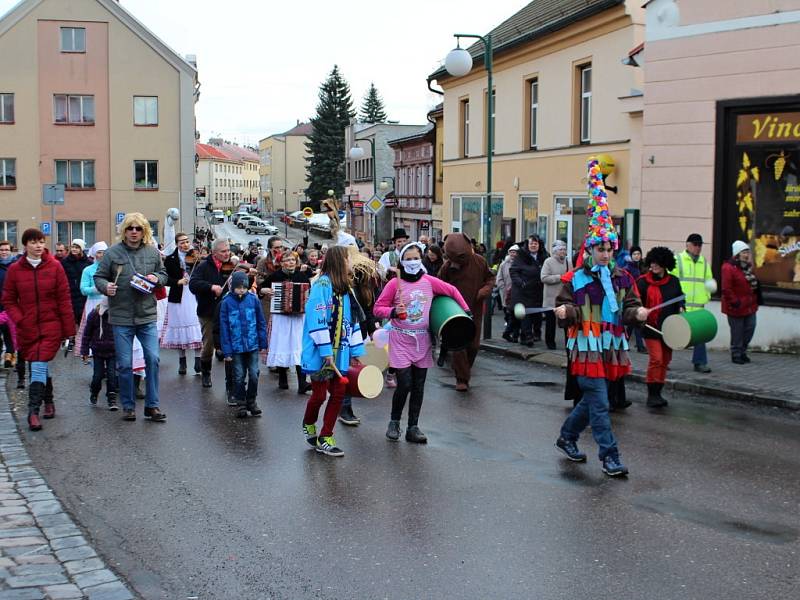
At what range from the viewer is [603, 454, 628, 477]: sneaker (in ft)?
24.7

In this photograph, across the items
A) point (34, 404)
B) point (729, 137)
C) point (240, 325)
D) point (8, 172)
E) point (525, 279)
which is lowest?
point (34, 404)

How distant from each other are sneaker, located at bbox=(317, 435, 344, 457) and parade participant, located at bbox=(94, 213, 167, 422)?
2.21 m

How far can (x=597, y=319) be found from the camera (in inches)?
310

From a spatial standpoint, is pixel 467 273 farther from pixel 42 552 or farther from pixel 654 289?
pixel 42 552

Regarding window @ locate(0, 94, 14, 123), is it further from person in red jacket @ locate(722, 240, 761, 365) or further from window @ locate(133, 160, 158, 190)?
person in red jacket @ locate(722, 240, 761, 365)

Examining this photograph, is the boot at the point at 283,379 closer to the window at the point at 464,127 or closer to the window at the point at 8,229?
the window at the point at 464,127

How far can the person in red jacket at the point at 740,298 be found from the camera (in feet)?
44.3

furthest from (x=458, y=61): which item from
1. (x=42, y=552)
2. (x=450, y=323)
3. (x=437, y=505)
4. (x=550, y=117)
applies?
(x=42, y=552)

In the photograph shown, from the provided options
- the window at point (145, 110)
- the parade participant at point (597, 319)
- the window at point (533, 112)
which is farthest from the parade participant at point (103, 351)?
the window at point (145, 110)

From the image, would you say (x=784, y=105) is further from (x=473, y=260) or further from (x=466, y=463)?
(x=466, y=463)

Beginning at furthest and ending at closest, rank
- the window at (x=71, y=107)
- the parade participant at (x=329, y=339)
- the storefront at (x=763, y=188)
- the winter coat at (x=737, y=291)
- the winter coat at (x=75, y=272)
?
the window at (x=71, y=107) < the winter coat at (x=75, y=272) < the storefront at (x=763, y=188) < the winter coat at (x=737, y=291) < the parade participant at (x=329, y=339)

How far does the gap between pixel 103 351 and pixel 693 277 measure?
7327 millimetres

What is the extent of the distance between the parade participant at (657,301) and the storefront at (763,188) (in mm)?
4028

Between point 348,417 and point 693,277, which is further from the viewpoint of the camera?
point 693,277
